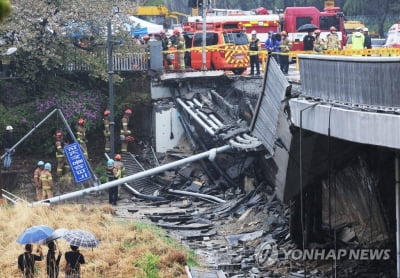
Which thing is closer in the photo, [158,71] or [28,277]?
[28,277]

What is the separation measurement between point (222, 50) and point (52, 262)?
55.4 feet

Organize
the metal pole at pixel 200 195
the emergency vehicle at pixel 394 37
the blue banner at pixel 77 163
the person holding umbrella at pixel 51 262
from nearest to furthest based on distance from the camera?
1. the person holding umbrella at pixel 51 262
2. the blue banner at pixel 77 163
3. the metal pole at pixel 200 195
4. the emergency vehicle at pixel 394 37

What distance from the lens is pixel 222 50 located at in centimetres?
2891

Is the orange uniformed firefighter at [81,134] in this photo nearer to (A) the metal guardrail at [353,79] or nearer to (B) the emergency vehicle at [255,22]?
(B) the emergency vehicle at [255,22]

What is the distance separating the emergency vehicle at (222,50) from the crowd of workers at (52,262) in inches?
606

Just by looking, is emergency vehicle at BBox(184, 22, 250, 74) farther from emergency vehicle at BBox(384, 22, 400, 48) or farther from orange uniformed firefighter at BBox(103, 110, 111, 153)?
emergency vehicle at BBox(384, 22, 400, 48)

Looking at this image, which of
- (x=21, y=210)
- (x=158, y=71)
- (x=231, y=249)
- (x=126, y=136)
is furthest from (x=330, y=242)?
(x=158, y=71)

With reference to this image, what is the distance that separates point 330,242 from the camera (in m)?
16.7

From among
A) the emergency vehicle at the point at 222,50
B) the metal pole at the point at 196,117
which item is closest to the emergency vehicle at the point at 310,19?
the emergency vehicle at the point at 222,50

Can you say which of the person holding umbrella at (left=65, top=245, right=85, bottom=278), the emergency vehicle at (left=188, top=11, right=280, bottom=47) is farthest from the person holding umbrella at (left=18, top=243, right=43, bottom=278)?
the emergency vehicle at (left=188, top=11, right=280, bottom=47)

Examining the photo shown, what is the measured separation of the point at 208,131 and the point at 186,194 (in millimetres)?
1971

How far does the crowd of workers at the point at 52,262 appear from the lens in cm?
1259

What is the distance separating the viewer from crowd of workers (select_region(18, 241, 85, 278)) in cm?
1259

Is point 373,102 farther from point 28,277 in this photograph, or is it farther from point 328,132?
point 28,277
